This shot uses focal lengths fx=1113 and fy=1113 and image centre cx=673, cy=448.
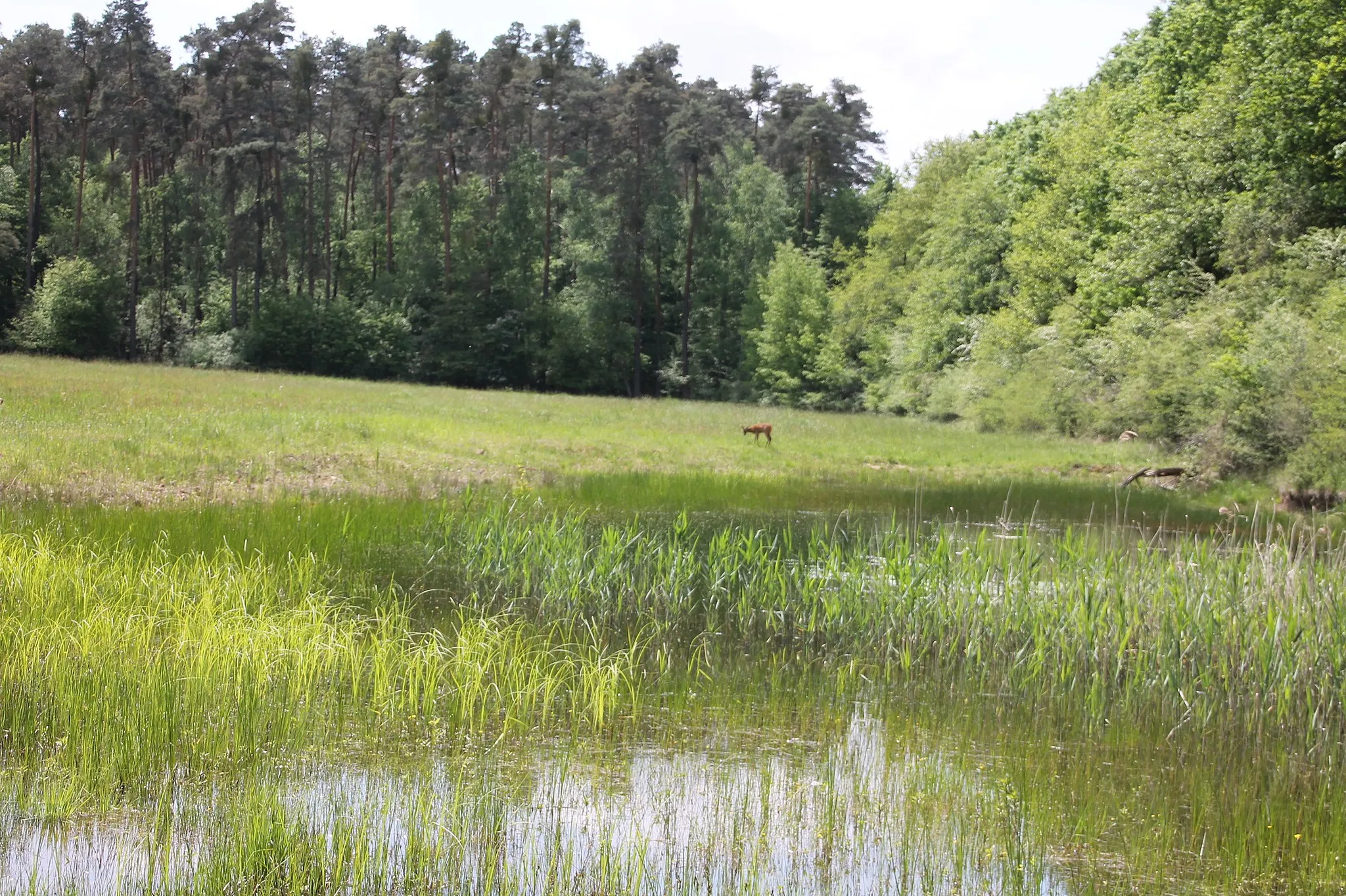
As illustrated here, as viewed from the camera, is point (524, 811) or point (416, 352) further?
point (416, 352)

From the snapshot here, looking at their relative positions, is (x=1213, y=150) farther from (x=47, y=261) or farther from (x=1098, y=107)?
(x=47, y=261)

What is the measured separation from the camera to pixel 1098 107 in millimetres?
42562

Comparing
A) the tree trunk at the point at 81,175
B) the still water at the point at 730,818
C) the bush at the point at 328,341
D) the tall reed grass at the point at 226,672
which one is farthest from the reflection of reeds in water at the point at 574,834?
the tree trunk at the point at 81,175

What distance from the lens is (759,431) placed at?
2875 centimetres

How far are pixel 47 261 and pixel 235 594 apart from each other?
6111cm

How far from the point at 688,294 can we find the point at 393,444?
1747 inches

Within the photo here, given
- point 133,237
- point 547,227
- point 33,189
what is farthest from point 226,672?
point 33,189

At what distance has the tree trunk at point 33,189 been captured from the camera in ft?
186

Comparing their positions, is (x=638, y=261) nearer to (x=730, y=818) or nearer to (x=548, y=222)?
(x=548, y=222)

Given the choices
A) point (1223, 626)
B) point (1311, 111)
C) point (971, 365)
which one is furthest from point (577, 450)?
point (971, 365)

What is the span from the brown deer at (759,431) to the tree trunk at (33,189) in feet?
147

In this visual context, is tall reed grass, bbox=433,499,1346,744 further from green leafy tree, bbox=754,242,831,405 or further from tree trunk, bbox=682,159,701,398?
tree trunk, bbox=682,159,701,398

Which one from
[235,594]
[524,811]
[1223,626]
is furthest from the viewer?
[235,594]

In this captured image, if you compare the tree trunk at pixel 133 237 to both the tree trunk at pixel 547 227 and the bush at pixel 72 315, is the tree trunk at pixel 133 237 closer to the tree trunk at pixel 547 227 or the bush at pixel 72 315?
the bush at pixel 72 315
